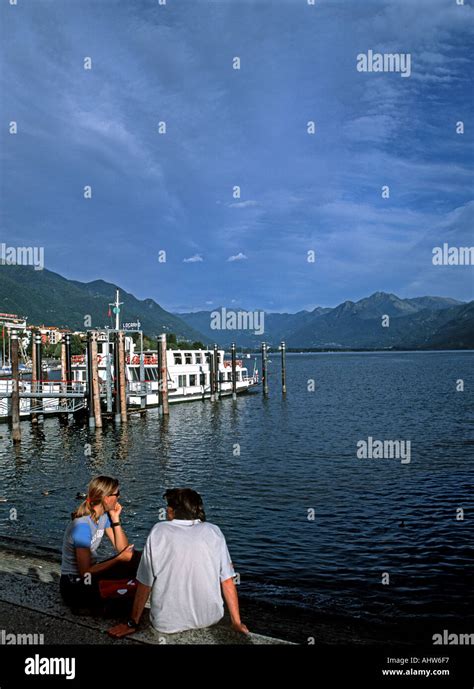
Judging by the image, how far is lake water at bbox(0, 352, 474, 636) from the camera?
12.2m

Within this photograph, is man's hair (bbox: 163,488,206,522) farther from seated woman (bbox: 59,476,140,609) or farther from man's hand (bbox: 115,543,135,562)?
man's hand (bbox: 115,543,135,562)

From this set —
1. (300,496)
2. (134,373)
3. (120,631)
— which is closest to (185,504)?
(120,631)

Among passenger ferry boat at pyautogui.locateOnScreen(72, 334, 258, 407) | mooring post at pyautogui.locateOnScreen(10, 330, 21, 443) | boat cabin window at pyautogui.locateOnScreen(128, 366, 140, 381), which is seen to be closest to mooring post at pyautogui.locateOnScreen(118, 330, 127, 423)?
passenger ferry boat at pyautogui.locateOnScreen(72, 334, 258, 407)

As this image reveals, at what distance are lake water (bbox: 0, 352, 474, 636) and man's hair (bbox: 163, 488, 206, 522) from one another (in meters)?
6.42

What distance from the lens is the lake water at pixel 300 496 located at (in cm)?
1220

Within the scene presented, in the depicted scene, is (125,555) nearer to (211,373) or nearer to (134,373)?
(134,373)

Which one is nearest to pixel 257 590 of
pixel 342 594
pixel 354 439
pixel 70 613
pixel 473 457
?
pixel 342 594

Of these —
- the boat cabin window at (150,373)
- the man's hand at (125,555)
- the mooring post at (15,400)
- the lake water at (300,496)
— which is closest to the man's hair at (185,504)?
the man's hand at (125,555)

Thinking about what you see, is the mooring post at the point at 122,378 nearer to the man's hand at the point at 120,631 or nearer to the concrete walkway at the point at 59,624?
the concrete walkway at the point at 59,624

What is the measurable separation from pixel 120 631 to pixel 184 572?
1090 millimetres

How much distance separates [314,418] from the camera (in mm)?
46312

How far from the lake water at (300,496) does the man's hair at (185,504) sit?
642 centimetres

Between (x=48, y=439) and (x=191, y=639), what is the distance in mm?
30787

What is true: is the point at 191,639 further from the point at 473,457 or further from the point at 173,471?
the point at 473,457
